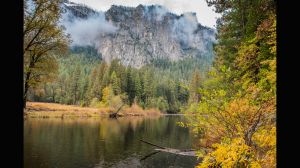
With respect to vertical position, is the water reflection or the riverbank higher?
Answer: the riverbank

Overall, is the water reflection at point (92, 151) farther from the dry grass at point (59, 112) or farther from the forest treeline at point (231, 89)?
the dry grass at point (59, 112)

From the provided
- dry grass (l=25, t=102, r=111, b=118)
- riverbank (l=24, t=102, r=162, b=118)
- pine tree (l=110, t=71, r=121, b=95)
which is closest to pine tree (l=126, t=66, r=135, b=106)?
pine tree (l=110, t=71, r=121, b=95)

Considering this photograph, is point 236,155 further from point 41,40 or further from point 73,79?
point 73,79

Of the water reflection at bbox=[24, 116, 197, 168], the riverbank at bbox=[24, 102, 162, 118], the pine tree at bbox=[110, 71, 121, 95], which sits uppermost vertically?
the pine tree at bbox=[110, 71, 121, 95]

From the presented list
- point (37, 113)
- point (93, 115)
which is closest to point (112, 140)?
point (37, 113)

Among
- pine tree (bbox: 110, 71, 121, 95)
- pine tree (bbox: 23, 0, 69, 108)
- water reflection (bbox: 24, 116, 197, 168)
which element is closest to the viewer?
pine tree (bbox: 23, 0, 69, 108)

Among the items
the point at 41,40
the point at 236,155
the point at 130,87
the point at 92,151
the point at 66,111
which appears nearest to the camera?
the point at 236,155

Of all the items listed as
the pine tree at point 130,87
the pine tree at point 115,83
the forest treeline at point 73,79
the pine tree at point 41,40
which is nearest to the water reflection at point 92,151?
the forest treeline at point 73,79

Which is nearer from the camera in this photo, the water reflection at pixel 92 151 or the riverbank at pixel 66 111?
the water reflection at pixel 92 151

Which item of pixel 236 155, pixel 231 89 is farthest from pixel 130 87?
pixel 236 155

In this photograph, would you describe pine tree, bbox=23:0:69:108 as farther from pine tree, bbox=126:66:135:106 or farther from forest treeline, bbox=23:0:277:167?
pine tree, bbox=126:66:135:106

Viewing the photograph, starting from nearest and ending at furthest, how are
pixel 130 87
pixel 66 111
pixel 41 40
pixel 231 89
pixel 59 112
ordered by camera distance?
pixel 41 40 → pixel 231 89 → pixel 59 112 → pixel 66 111 → pixel 130 87
